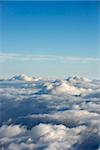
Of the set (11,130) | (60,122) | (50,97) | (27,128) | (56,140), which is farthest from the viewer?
(50,97)

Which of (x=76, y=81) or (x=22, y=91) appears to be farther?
(x=76, y=81)

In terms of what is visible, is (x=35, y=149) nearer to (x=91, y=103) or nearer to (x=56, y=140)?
(x=56, y=140)

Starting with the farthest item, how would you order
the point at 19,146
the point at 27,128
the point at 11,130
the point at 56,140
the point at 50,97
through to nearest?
1. the point at 50,97
2. the point at 27,128
3. the point at 11,130
4. the point at 56,140
5. the point at 19,146

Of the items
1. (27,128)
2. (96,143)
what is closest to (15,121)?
(27,128)

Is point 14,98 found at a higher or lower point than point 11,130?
higher

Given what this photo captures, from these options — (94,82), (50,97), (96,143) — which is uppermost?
(94,82)

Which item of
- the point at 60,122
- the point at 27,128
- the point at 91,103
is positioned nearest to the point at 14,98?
the point at 27,128

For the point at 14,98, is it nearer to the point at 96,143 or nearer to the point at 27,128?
the point at 27,128

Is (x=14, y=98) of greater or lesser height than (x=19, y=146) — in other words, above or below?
above

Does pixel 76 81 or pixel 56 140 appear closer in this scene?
pixel 56 140
